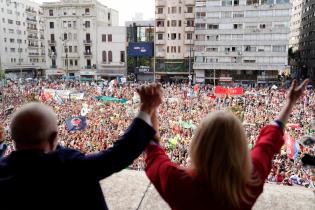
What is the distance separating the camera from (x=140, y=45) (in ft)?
165

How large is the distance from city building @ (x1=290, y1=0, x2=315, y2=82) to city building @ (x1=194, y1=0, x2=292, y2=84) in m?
11.3

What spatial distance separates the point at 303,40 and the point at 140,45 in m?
37.5

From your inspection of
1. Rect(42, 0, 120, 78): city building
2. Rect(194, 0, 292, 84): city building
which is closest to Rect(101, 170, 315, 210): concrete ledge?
Rect(194, 0, 292, 84): city building

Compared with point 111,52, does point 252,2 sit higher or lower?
higher

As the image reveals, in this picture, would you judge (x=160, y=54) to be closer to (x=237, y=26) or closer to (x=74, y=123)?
(x=237, y=26)

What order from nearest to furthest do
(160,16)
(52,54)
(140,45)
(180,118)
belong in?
1. (180,118)
2. (160,16)
3. (140,45)
4. (52,54)

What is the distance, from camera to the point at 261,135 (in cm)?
171

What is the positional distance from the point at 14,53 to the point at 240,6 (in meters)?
46.7

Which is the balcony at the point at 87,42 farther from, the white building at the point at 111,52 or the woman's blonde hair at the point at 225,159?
the woman's blonde hair at the point at 225,159

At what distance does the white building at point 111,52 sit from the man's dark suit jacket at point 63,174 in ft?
170

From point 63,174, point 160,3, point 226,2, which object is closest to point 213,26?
point 226,2

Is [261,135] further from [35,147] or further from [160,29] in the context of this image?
[160,29]

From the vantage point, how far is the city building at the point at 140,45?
167 feet

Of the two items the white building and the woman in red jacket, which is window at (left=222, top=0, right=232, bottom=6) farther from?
the woman in red jacket
